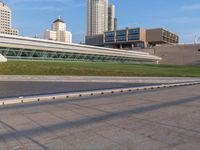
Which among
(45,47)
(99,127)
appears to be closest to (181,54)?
(45,47)

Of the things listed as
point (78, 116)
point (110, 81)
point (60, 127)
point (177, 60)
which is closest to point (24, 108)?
point (78, 116)

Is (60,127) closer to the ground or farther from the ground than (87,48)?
closer to the ground

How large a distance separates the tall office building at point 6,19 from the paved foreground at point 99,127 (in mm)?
148645

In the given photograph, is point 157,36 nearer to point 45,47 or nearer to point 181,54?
point 181,54

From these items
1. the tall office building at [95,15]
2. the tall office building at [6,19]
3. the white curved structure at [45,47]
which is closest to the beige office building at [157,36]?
the white curved structure at [45,47]

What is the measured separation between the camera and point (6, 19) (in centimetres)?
15050

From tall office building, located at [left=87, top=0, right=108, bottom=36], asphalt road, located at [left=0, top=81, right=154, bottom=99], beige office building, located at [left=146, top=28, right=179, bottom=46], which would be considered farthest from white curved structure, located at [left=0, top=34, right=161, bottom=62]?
tall office building, located at [left=87, top=0, right=108, bottom=36]

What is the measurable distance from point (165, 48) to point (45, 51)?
64.7 m

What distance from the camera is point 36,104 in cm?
1010

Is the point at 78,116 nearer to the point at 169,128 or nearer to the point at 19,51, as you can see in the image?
the point at 169,128

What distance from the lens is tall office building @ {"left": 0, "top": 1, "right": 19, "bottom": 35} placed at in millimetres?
146400

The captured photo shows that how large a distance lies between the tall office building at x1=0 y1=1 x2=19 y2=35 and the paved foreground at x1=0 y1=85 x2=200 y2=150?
5852 inches

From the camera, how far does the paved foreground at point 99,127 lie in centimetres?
539

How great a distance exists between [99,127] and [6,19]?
522 ft
